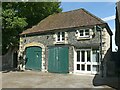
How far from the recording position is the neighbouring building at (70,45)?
58.2ft

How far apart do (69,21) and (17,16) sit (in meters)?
5.63

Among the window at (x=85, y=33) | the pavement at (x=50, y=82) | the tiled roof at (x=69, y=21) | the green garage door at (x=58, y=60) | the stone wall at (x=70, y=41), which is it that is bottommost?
the pavement at (x=50, y=82)

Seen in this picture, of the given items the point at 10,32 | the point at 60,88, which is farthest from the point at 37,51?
the point at 60,88

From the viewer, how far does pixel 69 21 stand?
68.3 ft

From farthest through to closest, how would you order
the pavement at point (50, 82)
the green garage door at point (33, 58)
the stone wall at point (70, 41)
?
the green garage door at point (33, 58) < the stone wall at point (70, 41) < the pavement at point (50, 82)

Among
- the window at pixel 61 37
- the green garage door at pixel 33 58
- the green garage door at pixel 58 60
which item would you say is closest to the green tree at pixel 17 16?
the green garage door at pixel 33 58

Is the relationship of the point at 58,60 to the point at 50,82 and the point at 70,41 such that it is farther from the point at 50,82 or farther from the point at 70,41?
the point at 50,82

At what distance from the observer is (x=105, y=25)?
57.5ft

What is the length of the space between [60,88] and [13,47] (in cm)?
1487

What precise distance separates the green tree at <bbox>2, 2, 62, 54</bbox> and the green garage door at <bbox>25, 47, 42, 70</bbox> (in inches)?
84.8

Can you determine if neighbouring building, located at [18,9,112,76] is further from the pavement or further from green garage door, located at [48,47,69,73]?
the pavement

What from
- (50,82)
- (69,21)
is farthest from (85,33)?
(50,82)

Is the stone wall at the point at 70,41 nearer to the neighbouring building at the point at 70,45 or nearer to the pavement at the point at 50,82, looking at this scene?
the neighbouring building at the point at 70,45


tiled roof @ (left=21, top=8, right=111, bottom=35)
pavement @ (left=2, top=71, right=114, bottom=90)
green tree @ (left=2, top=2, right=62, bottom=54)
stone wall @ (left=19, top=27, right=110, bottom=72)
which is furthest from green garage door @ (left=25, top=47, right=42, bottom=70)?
pavement @ (left=2, top=71, right=114, bottom=90)
